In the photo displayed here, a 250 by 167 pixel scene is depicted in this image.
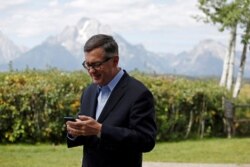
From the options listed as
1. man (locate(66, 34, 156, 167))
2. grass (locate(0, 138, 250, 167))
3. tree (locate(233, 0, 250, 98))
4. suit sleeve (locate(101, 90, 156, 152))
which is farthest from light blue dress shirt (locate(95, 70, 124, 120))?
tree (locate(233, 0, 250, 98))

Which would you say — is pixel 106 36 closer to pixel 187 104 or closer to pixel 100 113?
pixel 100 113

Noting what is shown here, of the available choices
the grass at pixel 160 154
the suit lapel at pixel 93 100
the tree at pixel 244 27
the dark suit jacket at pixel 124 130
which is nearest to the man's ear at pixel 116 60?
the dark suit jacket at pixel 124 130

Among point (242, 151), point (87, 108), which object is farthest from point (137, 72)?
point (87, 108)

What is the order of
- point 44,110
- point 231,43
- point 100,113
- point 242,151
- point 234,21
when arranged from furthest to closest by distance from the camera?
point 231,43 < point 234,21 < point 44,110 < point 242,151 < point 100,113

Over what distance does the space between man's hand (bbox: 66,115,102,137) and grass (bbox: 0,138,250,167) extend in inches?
297

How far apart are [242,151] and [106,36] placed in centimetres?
1044

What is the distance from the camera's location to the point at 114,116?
3.97 meters

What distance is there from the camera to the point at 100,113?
4.03 metres

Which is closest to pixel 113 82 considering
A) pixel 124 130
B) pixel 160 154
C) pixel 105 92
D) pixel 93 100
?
pixel 105 92

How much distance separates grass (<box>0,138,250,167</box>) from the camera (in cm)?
1170

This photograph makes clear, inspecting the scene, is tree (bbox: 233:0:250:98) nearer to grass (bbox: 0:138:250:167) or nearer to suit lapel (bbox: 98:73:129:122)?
grass (bbox: 0:138:250:167)

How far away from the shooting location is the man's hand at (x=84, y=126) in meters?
3.74

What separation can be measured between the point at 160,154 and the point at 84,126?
9.66 metres

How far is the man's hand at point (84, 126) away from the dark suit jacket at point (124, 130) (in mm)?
57
